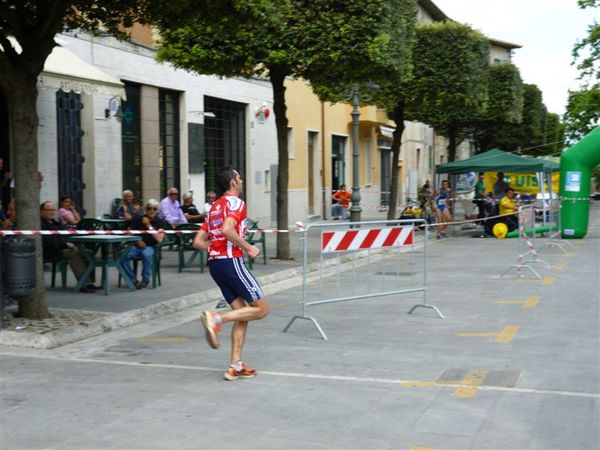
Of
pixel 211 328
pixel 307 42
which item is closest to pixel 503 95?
pixel 307 42

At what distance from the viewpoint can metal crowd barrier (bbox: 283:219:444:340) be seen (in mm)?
9859

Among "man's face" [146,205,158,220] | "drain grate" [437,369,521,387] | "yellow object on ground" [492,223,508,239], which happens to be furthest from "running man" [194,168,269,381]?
"yellow object on ground" [492,223,508,239]

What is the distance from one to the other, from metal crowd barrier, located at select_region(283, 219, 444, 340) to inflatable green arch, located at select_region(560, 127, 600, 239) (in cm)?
788

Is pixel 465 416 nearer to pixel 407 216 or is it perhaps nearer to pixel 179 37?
pixel 179 37

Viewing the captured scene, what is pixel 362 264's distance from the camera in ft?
51.8

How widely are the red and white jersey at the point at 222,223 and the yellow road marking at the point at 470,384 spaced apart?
6.90 ft

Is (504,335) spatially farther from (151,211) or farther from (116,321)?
(151,211)

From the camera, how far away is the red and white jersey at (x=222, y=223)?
7.44 m

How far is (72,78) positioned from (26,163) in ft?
14.4

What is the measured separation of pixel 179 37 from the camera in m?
16.6

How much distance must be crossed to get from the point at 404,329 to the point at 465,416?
12.4ft


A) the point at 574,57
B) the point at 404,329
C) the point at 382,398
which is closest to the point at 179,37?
the point at 404,329

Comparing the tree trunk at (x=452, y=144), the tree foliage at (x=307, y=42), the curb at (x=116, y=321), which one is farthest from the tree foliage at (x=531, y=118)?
the curb at (x=116, y=321)

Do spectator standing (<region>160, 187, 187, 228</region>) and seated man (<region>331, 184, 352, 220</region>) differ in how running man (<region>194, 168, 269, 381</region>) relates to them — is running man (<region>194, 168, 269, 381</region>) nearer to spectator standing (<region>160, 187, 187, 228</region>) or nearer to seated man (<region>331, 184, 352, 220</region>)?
spectator standing (<region>160, 187, 187, 228</region>)
